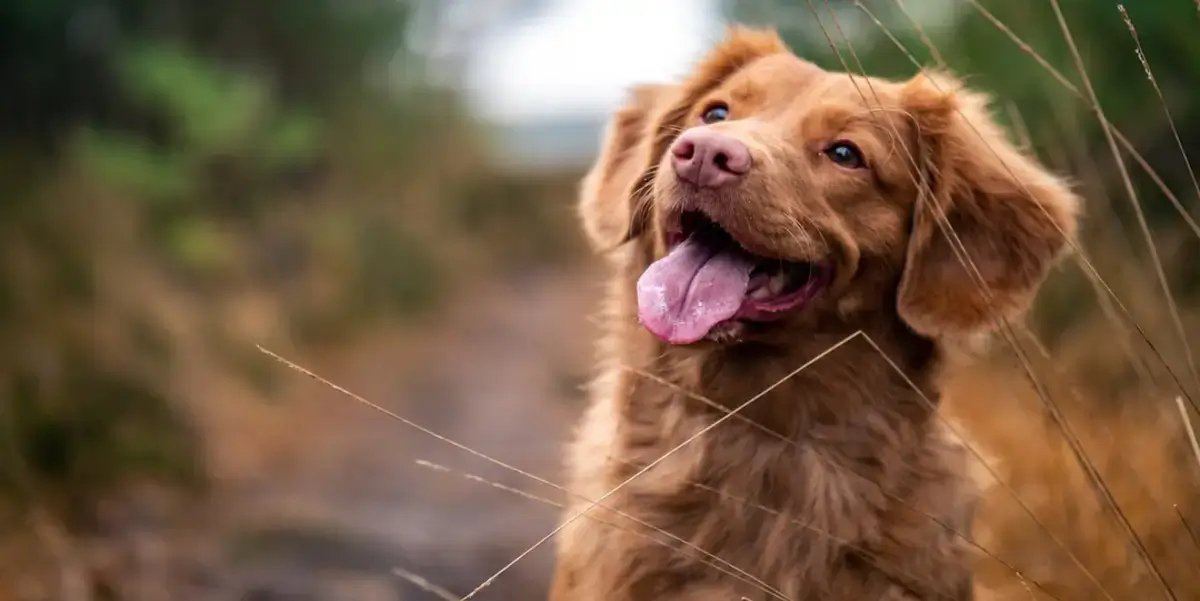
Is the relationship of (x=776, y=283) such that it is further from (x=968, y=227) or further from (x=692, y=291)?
(x=968, y=227)

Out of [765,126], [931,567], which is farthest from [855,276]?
[931,567]

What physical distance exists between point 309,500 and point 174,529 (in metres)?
0.70

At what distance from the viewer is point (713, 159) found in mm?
2402

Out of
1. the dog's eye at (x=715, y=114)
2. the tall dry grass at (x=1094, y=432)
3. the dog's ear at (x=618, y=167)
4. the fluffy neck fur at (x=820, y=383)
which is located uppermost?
the dog's eye at (x=715, y=114)

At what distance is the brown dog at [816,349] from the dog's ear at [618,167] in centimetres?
17

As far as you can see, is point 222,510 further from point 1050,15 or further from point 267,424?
point 1050,15

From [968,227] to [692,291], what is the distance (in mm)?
795

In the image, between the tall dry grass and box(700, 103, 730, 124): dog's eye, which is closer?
the tall dry grass

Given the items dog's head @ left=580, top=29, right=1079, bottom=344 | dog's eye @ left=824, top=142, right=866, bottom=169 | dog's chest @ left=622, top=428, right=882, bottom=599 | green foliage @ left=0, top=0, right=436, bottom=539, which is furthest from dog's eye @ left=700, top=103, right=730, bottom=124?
green foliage @ left=0, top=0, right=436, bottom=539

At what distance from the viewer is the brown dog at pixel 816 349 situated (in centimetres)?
261

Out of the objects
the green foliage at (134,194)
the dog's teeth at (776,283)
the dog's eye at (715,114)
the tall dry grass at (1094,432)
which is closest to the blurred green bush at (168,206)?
the green foliage at (134,194)

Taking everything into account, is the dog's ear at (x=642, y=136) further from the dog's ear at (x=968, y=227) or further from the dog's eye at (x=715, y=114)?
the dog's ear at (x=968, y=227)

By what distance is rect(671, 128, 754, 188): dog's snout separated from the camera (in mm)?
2398

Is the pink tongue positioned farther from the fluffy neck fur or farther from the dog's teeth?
the fluffy neck fur
